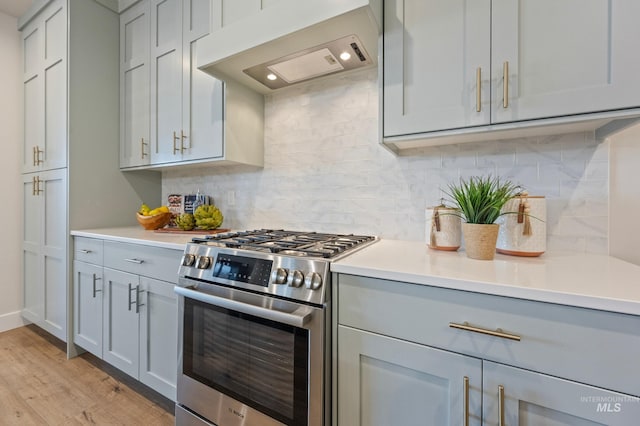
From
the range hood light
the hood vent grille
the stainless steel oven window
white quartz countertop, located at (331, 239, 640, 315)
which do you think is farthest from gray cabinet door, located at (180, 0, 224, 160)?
white quartz countertop, located at (331, 239, 640, 315)

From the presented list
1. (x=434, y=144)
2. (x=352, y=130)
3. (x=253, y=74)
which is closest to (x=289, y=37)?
(x=253, y=74)

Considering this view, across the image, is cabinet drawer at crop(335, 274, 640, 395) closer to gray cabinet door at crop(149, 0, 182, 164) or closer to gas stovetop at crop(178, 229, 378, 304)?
gas stovetop at crop(178, 229, 378, 304)

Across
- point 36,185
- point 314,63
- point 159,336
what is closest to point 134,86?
point 36,185

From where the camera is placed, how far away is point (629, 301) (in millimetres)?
644

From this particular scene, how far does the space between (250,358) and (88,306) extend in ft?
5.18

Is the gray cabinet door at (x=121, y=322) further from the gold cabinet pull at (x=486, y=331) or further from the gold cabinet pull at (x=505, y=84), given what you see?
the gold cabinet pull at (x=505, y=84)

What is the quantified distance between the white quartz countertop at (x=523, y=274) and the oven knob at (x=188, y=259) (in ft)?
2.41

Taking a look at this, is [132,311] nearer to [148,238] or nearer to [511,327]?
[148,238]

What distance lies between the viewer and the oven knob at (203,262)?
131cm

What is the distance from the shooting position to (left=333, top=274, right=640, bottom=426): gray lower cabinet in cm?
68

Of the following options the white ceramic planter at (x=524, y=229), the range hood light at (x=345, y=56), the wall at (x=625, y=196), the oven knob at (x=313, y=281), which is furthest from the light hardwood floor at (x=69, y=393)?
the wall at (x=625, y=196)

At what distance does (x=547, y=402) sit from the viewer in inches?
29.0

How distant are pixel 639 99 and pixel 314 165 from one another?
141 cm

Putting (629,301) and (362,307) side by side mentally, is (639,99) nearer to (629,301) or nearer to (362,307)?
(629,301)
